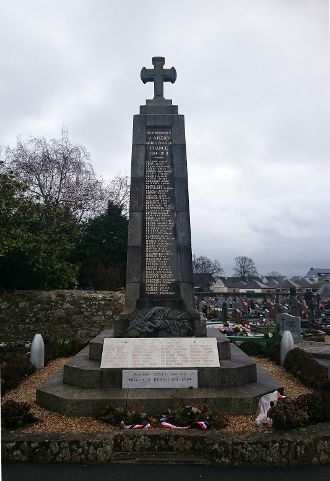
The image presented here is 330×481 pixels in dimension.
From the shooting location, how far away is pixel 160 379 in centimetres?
653

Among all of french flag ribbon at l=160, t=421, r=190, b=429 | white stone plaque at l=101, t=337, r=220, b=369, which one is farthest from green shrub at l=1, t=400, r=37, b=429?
french flag ribbon at l=160, t=421, r=190, b=429

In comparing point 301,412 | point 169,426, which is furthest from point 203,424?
point 301,412

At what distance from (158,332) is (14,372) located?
3226mm

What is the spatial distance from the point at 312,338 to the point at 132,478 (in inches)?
588

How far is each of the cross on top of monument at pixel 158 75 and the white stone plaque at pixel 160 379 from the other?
6.56 m

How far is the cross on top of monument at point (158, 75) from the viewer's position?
984cm

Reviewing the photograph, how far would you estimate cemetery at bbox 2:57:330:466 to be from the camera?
4648 millimetres

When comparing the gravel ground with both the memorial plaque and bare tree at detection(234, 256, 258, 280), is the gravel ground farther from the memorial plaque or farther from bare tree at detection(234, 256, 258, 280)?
bare tree at detection(234, 256, 258, 280)

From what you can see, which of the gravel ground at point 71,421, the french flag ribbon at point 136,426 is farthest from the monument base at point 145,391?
the french flag ribbon at point 136,426

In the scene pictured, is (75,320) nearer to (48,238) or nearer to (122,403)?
(48,238)

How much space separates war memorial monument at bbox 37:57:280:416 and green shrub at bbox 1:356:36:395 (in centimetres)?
102

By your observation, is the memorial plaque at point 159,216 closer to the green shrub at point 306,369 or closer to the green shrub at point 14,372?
the green shrub at point 306,369

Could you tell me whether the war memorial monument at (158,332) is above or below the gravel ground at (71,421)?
above

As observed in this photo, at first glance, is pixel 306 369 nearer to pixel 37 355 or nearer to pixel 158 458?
pixel 158 458
